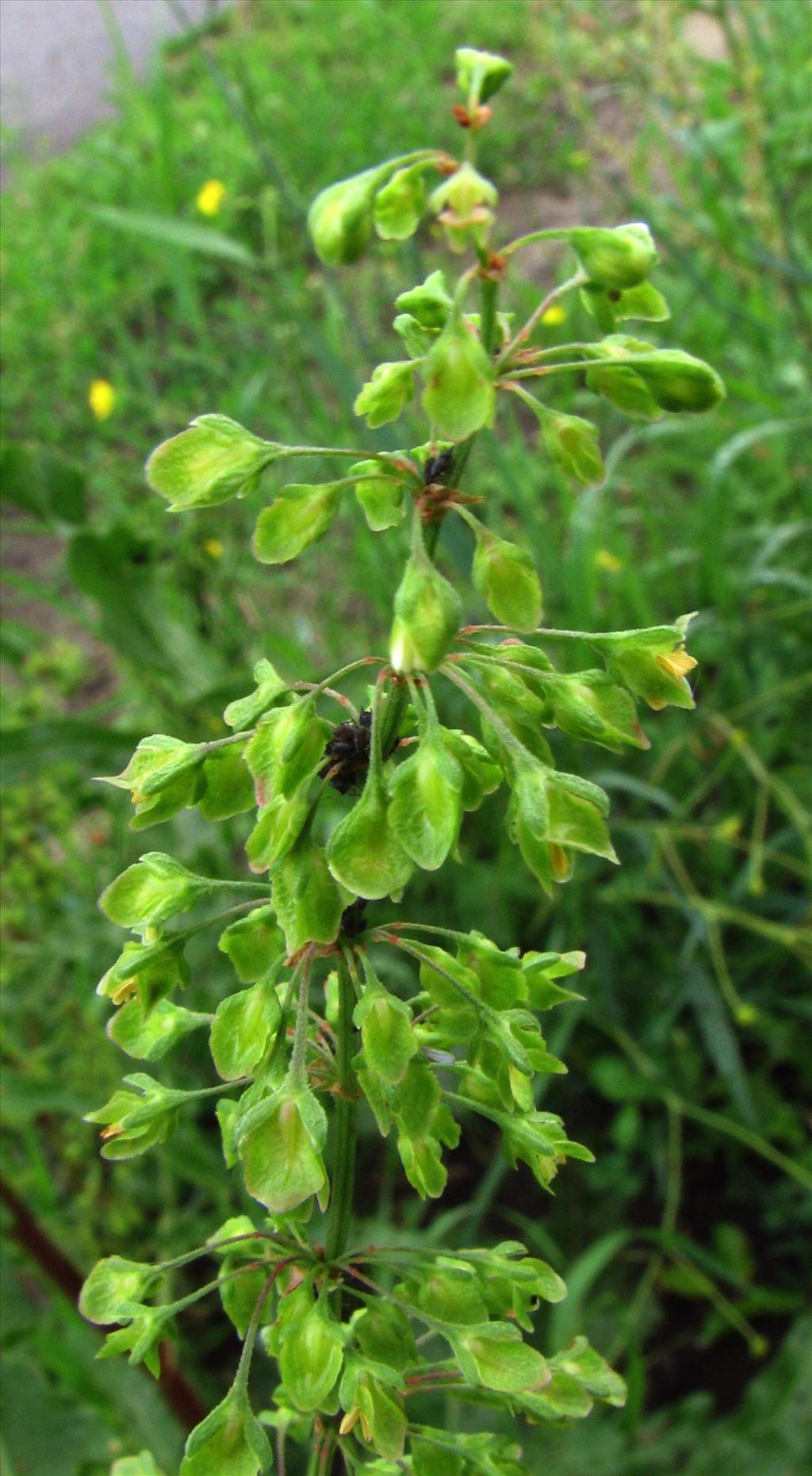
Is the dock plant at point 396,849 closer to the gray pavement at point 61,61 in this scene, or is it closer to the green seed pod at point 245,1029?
the green seed pod at point 245,1029

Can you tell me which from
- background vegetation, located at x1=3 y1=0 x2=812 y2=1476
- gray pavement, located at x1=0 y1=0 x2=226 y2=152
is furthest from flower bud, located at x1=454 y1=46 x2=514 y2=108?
gray pavement, located at x1=0 y1=0 x2=226 y2=152

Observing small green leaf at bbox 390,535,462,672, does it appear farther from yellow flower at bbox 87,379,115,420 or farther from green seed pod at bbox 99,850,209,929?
yellow flower at bbox 87,379,115,420

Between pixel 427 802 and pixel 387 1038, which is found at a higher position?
pixel 427 802

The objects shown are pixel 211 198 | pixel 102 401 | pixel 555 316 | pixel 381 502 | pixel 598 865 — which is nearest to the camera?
pixel 381 502

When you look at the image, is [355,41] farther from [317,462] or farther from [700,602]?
[700,602]

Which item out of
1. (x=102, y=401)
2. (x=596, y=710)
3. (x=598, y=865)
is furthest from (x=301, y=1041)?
(x=102, y=401)

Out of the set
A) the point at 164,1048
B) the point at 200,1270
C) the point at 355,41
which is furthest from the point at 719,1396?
the point at 355,41

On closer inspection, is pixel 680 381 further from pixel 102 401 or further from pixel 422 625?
pixel 102 401
